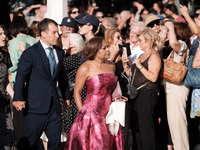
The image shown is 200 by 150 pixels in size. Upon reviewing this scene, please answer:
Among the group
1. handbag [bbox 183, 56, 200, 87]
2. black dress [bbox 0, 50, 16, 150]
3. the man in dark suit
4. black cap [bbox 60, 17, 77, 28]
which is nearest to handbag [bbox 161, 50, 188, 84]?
handbag [bbox 183, 56, 200, 87]

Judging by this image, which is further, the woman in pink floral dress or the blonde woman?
the blonde woman

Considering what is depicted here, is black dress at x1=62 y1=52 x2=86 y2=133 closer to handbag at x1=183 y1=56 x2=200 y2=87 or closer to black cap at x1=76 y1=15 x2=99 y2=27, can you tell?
black cap at x1=76 y1=15 x2=99 y2=27

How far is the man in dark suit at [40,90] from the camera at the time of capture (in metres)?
5.45

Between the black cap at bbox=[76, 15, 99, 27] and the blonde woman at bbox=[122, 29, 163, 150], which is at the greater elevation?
the black cap at bbox=[76, 15, 99, 27]

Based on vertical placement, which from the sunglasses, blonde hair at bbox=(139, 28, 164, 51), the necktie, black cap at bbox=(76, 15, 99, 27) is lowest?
the necktie

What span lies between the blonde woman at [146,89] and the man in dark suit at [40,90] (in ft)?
4.61

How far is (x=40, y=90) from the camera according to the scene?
553 cm

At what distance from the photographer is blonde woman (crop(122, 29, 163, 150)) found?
20.9 ft

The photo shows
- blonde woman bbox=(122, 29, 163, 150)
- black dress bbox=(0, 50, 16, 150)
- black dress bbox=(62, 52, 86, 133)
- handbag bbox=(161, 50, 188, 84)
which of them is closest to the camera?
black dress bbox=(0, 50, 16, 150)

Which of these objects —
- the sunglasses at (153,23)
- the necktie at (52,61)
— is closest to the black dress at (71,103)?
the necktie at (52,61)

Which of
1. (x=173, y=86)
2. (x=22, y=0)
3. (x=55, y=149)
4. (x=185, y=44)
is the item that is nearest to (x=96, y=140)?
(x=55, y=149)

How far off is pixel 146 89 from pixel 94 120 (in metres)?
1.28

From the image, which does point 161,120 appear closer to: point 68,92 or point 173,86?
point 173,86

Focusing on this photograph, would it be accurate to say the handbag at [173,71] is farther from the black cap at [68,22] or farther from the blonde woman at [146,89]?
the black cap at [68,22]
